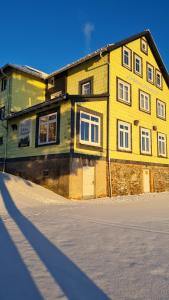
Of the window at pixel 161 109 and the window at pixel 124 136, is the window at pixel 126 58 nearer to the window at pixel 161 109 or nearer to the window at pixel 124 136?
the window at pixel 124 136

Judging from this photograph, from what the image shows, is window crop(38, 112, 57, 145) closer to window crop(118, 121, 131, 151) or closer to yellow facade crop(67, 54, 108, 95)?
yellow facade crop(67, 54, 108, 95)

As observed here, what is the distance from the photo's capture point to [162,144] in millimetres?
24562

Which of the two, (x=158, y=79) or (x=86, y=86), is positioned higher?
(x=158, y=79)

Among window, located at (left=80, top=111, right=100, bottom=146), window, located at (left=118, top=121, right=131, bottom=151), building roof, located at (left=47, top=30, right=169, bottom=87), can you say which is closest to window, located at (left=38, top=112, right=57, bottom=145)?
window, located at (left=80, top=111, right=100, bottom=146)

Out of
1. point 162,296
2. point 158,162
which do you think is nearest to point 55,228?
point 162,296

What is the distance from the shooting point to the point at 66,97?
15.5 meters

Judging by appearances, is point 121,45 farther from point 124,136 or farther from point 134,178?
point 134,178

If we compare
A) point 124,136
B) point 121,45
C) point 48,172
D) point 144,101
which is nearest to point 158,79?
point 144,101

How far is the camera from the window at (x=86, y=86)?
19.9 metres

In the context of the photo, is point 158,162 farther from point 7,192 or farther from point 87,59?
point 7,192

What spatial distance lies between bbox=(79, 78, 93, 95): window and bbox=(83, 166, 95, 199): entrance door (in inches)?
259

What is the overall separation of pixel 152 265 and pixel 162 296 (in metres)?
1.03

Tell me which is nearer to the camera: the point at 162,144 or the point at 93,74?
the point at 93,74

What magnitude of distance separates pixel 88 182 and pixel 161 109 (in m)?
12.8
